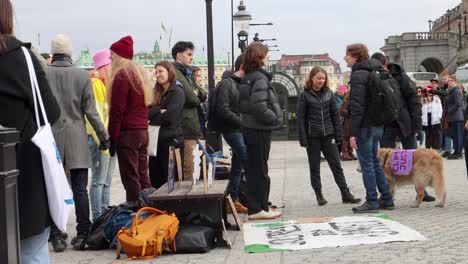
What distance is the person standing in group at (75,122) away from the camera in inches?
275

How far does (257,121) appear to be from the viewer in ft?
27.1

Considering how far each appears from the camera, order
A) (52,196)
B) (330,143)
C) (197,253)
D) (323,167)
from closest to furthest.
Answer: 1. (52,196)
2. (197,253)
3. (330,143)
4. (323,167)

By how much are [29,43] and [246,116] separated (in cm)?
487

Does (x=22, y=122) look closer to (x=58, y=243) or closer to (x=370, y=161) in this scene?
(x=58, y=243)

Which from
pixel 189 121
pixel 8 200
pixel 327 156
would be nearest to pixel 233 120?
pixel 189 121

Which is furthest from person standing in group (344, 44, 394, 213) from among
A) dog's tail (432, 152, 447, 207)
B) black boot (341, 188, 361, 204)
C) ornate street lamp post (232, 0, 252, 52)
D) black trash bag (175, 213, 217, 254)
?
ornate street lamp post (232, 0, 252, 52)

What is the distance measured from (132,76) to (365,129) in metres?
3.02

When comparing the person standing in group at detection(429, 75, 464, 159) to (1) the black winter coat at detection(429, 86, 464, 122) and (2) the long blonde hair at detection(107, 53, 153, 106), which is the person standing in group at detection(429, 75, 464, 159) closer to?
(1) the black winter coat at detection(429, 86, 464, 122)

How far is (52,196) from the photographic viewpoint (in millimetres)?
3555

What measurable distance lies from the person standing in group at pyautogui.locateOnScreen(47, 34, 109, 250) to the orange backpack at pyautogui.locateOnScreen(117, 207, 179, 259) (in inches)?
32.3

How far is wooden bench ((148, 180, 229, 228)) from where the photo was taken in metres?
6.78

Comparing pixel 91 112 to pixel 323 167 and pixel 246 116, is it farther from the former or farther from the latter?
pixel 323 167

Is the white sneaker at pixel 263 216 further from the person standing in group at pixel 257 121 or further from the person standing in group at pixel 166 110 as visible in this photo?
the person standing in group at pixel 166 110

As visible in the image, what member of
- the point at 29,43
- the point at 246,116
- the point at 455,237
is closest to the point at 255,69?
the point at 246,116
